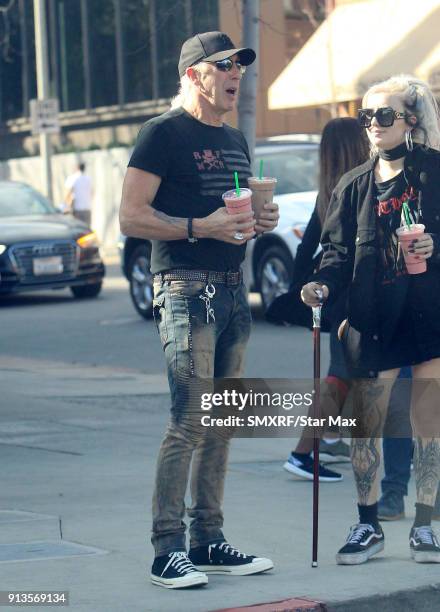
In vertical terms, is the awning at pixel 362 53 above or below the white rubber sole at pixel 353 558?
above

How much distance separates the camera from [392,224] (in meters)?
5.79

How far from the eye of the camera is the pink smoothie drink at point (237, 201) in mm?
5305

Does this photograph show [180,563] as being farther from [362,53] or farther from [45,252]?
[362,53]

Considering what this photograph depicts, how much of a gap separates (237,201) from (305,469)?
2.65 metres

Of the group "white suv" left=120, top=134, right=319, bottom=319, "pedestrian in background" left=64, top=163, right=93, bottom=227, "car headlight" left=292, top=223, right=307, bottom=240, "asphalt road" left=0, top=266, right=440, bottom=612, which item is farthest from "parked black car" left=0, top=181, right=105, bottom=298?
"pedestrian in background" left=64, top=163, right=93, bottom=227

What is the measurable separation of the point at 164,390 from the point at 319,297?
18.9ft

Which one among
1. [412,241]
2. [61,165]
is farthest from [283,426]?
[61,165]

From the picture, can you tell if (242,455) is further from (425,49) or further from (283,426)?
(425,49)

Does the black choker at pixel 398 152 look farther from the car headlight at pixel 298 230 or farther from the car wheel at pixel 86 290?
the car wheel at pixel 86 290

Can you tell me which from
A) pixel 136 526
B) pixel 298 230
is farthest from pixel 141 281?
pixel 136 526

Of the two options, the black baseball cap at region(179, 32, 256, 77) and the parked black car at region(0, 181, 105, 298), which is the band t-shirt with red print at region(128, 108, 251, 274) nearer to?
the black baseball cap at region(179, 32, 256, 77)

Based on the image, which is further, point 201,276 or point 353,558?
point 353,558

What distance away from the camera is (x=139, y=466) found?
26.1ft

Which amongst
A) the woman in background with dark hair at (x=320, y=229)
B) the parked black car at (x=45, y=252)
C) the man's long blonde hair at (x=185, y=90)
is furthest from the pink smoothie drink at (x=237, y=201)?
the parked black car at (x=45, y=252)
